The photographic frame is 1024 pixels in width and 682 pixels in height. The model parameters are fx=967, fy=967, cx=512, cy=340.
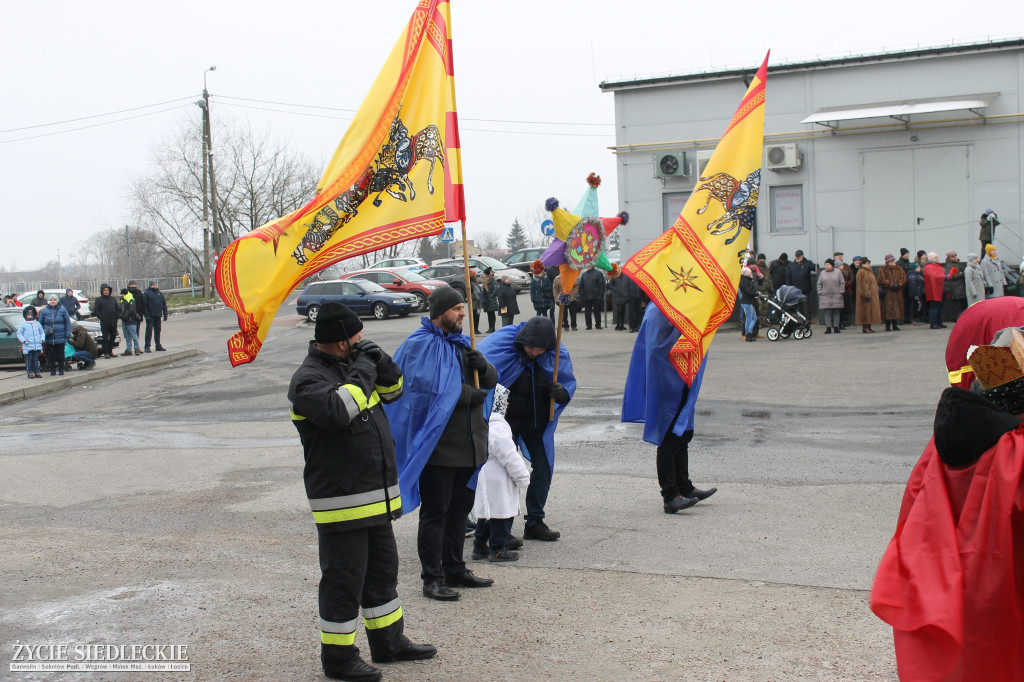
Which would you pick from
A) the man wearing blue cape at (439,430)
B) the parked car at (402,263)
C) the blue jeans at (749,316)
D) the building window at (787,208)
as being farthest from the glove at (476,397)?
the parked car at (402,263)

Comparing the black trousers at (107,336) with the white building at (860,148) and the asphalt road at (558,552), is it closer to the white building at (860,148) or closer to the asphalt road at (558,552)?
the asphalt road at (558,552)

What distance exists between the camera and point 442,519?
19.6 ft

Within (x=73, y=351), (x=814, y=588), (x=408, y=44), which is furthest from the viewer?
(x=73, y=351)

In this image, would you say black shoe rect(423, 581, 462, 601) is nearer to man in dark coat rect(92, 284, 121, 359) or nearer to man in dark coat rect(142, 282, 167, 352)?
man in dark coat rect(92, 284, 121, 359)

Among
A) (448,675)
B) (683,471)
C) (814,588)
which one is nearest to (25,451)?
(683,471)

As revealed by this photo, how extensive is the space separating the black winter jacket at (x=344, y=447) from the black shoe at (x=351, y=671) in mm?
645

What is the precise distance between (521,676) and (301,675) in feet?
3.58

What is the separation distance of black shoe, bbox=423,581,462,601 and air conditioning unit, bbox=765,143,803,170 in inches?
841

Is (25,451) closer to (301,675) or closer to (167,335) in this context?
(301,675)

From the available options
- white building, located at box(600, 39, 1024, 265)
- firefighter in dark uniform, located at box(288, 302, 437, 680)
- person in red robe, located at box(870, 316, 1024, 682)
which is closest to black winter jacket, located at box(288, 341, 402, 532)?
firefighter in dark uniform, located at box(288, 302, 437, 680)

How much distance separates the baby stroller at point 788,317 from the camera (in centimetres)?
2127

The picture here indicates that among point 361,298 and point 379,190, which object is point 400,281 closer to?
point 361,298

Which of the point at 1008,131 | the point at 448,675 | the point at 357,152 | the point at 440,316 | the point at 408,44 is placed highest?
the point at 1008,131

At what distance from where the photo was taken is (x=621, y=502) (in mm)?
8070
